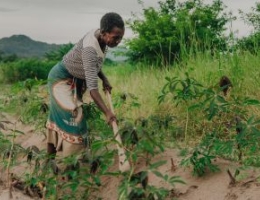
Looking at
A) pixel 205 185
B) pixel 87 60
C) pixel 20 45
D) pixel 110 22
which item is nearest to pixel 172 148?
pixel 205 185

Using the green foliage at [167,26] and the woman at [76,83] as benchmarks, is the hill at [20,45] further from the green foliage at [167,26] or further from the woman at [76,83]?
the woman at [76,83]

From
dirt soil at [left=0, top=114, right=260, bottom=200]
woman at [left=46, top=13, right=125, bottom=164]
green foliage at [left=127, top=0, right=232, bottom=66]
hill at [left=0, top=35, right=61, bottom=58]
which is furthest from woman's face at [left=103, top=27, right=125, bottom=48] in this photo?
hill at [left=0, top=35, right=61, bottom=58]

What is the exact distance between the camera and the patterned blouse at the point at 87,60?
323 cm

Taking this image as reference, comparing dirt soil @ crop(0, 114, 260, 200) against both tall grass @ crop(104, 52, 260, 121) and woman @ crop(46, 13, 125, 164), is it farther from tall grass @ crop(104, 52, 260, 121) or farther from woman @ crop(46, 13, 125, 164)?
tall grass @ crop(104, 52, 260, 121)

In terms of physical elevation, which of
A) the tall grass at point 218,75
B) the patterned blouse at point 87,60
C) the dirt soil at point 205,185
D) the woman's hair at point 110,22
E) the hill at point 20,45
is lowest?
the hill at point 20,45

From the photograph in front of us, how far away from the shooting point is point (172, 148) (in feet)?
12.3

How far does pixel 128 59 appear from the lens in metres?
10.8

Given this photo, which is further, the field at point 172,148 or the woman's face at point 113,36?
the woman's face at point 113,36

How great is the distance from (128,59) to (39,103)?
21.8 feet

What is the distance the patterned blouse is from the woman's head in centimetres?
12

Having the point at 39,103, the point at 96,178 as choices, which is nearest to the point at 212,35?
the point at 39,103

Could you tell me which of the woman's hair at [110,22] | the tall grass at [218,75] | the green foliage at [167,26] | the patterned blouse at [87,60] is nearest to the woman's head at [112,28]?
the woman's hair at [110,22]

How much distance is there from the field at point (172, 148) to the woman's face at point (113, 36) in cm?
42

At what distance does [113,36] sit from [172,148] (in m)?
1.02
